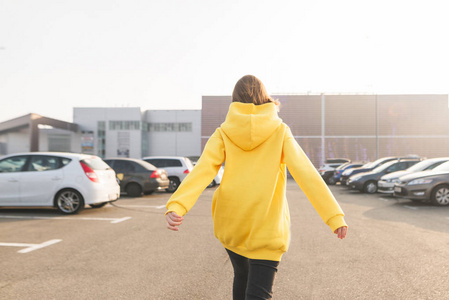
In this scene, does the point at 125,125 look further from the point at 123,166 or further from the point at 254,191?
the point at 254,191

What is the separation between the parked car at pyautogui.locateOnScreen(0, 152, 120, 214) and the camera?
9.35 m

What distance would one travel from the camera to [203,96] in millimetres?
51750

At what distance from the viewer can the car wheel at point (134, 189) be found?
47.8ft

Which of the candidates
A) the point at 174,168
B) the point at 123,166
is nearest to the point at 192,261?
the point at 123,166

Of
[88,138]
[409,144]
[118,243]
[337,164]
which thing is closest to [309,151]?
[409,144]

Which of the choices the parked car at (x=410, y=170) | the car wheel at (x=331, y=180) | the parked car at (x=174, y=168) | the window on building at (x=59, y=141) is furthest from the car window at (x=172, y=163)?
the window on building at (x=59, y=141)

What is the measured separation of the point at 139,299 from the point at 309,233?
13.4 ft

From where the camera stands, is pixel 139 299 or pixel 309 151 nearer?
pixel 139 299

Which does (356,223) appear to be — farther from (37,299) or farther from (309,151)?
(309,151)

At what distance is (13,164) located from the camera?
9.66 meters

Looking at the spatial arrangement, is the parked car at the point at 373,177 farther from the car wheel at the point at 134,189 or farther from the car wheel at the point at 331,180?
the car wheel at the point at 134,189

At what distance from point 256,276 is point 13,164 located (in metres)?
9.19

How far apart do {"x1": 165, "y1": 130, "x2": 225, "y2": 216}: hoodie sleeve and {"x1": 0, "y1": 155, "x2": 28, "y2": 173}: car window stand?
8.67 m

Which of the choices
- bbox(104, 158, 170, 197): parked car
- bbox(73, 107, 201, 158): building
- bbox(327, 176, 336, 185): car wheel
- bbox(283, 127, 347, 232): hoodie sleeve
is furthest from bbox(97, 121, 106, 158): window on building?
bbox(283, 127, 347, 232): hoodie sleeve
